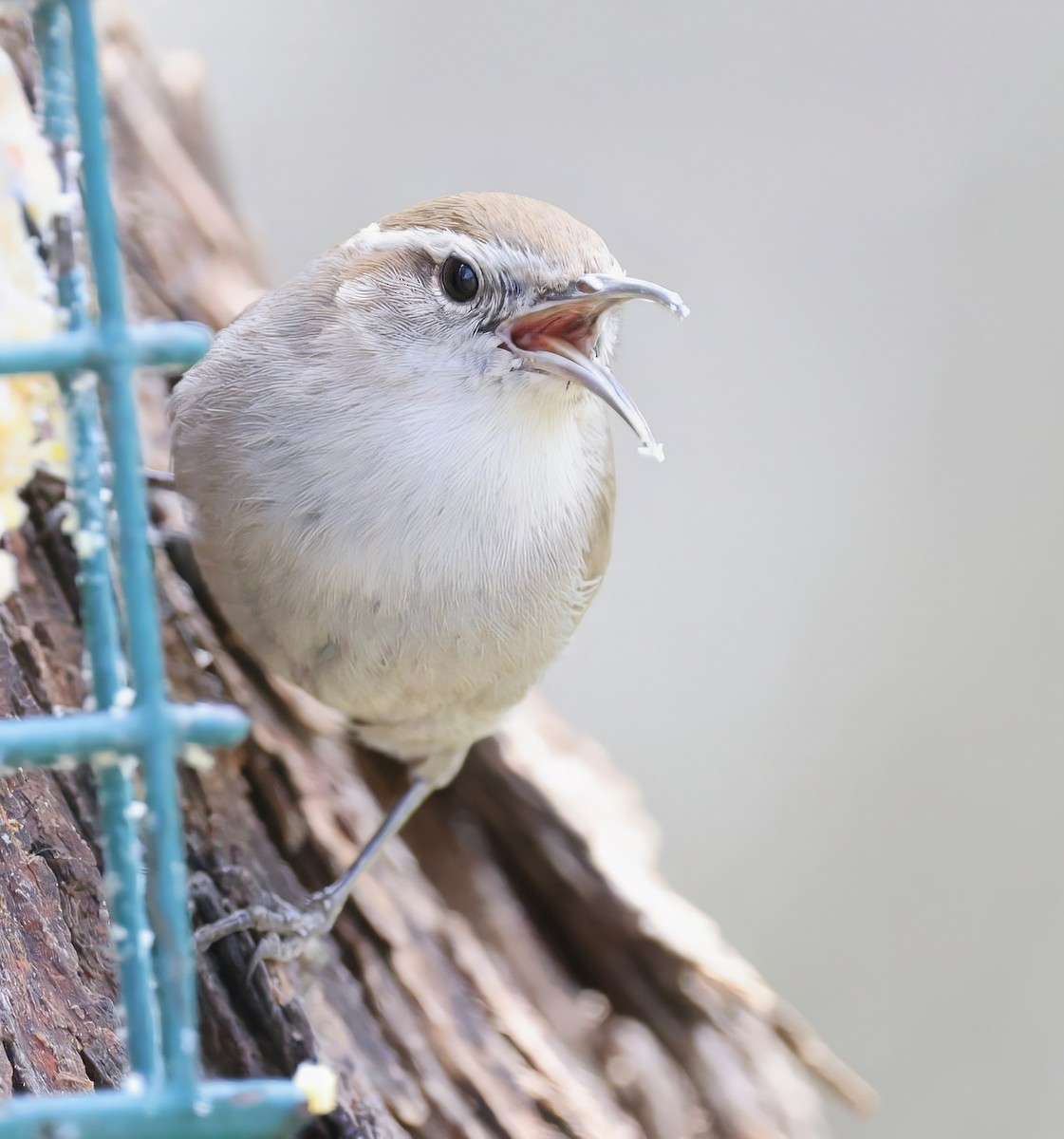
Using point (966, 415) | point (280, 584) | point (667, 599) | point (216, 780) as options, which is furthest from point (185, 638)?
point (966, 415)

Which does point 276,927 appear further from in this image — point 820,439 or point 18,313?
point 820,439

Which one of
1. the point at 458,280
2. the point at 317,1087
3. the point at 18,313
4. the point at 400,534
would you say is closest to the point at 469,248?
the point at 458,280

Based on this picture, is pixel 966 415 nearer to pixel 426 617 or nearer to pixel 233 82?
pixel 233 82

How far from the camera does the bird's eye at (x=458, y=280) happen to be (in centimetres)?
294

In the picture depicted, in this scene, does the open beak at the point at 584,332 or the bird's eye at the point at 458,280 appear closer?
the open beak at the point at 584,332

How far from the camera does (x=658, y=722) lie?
26.6 ft

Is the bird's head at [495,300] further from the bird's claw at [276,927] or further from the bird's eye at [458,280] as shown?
the bird's claw at [276,927]

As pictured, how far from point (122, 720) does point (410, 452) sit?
1469 mm

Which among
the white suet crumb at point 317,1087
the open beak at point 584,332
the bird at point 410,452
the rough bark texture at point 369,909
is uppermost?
the open beak at point 584,332

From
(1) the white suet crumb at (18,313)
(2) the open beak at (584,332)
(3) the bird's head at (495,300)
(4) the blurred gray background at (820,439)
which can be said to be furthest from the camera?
(4) the blurred gray background at (820,439)

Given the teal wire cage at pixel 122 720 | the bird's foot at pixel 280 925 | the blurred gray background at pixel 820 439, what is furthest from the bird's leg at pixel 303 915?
the blurred gray background at pixel 820 439

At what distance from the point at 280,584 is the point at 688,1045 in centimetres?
215

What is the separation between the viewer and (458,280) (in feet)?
9.71

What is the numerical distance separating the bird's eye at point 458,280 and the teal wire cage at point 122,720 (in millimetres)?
1461
